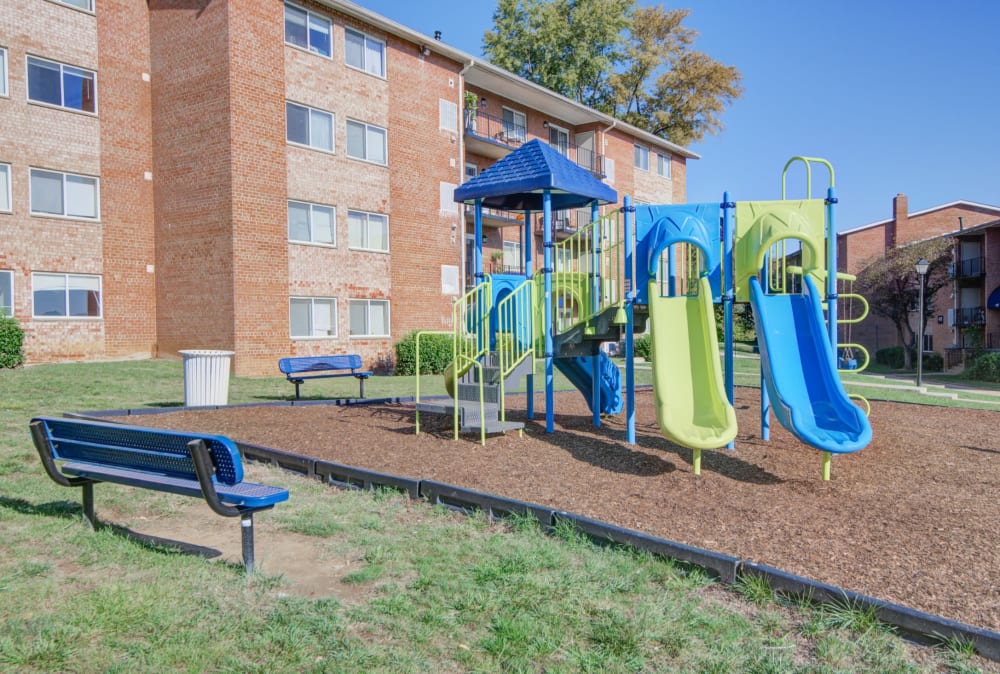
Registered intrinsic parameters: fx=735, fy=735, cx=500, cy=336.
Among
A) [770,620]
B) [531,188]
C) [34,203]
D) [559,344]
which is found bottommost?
[770,620]

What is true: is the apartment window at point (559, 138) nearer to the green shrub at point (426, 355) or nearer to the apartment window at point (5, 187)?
the green shrub at point (426, 355)

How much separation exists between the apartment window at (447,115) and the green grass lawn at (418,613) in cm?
2285

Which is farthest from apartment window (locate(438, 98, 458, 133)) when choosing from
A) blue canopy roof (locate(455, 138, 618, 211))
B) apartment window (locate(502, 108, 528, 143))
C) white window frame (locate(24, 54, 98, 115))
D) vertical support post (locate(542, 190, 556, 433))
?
vertical support post (locate(542, 190, 556, 433))

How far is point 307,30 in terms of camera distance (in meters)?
22.5

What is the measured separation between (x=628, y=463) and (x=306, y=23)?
19.8 m

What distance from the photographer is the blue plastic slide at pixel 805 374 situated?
259 inches

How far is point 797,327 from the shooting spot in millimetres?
7816

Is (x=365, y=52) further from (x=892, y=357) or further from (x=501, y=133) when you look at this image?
(x=892, y=357)

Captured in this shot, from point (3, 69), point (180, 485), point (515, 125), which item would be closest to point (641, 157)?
point (515, 125)

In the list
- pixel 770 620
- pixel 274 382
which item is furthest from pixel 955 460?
pixel 274 382

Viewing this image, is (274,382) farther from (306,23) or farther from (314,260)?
(306,23)

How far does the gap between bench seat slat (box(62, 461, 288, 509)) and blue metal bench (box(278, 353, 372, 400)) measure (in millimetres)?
8128

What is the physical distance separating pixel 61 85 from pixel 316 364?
12.8 meters

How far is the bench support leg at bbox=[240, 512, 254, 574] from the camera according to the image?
14.4 feet
